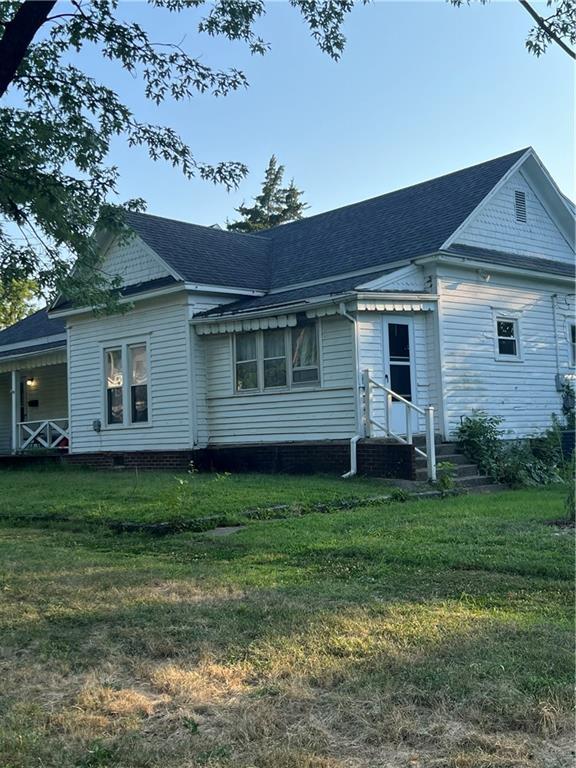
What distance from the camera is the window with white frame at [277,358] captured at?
1481 centimetres

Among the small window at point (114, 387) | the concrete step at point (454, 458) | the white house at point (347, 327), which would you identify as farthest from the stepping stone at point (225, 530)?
the small window at point (114, 387)

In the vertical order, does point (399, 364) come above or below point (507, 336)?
below

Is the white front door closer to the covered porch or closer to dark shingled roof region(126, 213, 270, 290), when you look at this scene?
dark shingled roof region(126, 213, 270, 290)

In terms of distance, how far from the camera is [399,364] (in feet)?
47.8

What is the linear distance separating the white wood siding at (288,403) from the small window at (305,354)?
0.23 meters

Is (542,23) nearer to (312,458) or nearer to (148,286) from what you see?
(312,458)

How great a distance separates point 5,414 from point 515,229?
17.5 m

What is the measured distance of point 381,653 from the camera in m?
4.13

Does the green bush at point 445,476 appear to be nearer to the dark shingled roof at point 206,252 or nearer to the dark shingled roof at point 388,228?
the dark shingled roof at point 388,228

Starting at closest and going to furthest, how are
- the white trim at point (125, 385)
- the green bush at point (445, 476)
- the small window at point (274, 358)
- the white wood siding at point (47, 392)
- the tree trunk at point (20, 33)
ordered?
the tree trunk at point (20, 33) < the green bush at point (445, 476) < the small window at point (274, 358) < the white trim at point (125, 385) < the white wood siding at point (47, 392)

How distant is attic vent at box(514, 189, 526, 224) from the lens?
57.0 ft

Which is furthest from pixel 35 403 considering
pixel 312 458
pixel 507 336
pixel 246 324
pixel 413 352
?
pixel 507 336

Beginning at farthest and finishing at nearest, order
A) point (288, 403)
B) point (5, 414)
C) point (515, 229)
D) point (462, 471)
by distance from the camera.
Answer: point (5, 414), point (515, 229), point (288, 403), point (462, 471)

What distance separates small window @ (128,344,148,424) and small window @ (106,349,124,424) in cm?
39
